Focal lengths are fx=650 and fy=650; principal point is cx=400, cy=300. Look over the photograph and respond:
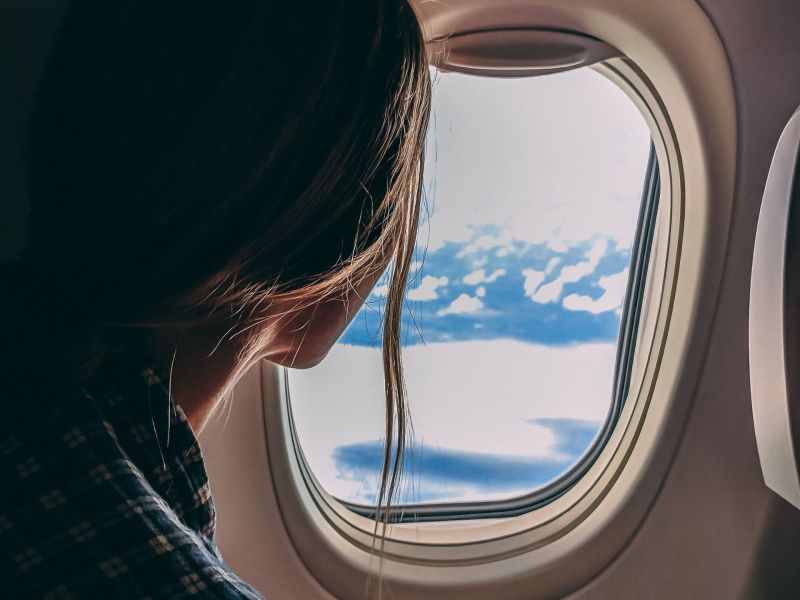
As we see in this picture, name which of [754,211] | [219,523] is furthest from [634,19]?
[219,523]

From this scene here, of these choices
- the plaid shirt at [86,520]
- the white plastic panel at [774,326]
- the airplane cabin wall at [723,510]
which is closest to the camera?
the plaid shirt at [86,520]

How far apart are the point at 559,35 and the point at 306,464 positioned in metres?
0.91

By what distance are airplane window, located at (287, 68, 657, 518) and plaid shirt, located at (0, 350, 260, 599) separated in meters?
0.86

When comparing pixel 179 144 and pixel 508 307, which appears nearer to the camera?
pixel 179 144

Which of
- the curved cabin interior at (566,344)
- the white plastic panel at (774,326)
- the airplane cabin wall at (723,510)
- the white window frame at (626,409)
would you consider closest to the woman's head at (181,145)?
the curved cabin interior at (566,344)

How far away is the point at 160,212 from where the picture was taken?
0.49 meters

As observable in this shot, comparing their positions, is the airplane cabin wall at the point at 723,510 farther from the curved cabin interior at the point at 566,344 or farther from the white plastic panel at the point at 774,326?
the white plastic panel at the point at 774,326

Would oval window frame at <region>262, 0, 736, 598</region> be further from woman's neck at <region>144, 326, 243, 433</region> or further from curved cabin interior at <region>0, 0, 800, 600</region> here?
woman's neck at <region>144, 326, 243, 433</region>

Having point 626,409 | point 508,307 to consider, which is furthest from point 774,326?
point 508,307

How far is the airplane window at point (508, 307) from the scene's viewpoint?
133cm

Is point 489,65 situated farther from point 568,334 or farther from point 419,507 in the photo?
point 419,507

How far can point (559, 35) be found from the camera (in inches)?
43.9

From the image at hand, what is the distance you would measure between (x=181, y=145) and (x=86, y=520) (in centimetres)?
27

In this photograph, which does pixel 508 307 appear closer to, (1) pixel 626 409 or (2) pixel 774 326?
(1) pixel 626 409
